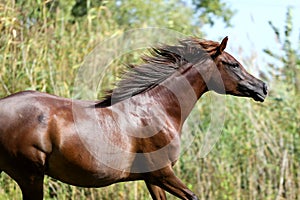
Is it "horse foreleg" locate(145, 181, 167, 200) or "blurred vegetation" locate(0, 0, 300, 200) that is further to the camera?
"blurred vegetation" locate(0, 0, 300, 200)

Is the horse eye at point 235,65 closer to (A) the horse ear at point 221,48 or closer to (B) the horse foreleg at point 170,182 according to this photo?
(A) the horse ear at point 221,48

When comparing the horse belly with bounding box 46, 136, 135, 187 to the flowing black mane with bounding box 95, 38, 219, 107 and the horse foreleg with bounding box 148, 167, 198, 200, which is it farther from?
the flowing black mane with bounding box 95, 38, 219, 107

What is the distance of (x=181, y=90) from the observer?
5.91 metres

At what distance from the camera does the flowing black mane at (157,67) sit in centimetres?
574

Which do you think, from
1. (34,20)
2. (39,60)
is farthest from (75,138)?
(34,20)

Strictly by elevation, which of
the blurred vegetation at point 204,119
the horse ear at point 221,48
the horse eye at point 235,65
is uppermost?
the horse ear at point 221,48

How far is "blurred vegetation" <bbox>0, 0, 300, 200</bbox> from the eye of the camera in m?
7.97

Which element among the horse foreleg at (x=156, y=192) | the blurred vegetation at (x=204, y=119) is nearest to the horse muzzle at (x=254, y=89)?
the horse foreleg at (x=156, y=192)

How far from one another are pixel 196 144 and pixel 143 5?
7.00m

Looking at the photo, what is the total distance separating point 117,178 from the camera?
555cm

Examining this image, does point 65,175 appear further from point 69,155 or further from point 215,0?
point 215,0

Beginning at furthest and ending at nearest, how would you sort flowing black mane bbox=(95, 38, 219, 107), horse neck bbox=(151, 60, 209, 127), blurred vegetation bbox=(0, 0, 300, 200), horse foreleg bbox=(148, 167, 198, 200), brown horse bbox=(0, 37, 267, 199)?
blurred vegetation bbox=(0, 0, 300, 200) → horse neck bbox=(151, 60, 209, 127) → flowing black mane bbox=(95, 38, 219, 107) → horse foreleg bbox=(148, 167, 198, 200) → brown horse bbox=(0, 37, 267, 199)

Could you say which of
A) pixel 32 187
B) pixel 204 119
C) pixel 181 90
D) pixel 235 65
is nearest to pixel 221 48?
pixel 235 65

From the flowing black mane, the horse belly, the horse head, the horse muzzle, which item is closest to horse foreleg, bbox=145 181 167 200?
the horse belly
